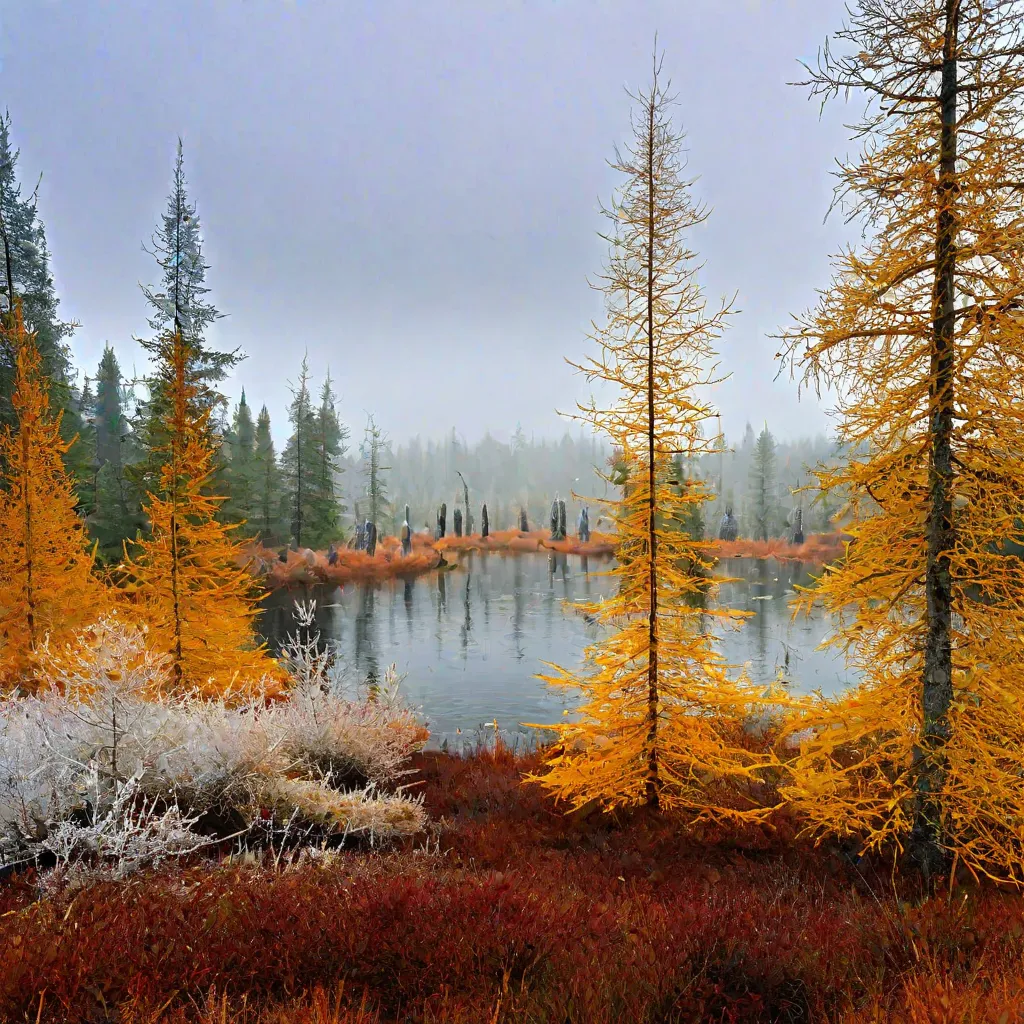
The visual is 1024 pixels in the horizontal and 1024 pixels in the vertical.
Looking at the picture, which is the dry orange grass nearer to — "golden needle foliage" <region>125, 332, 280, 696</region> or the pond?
the pond

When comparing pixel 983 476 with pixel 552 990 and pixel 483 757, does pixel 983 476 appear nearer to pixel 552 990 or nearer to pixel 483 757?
pixel 552 990

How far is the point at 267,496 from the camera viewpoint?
46688 millimetres

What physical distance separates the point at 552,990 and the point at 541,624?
27.6 m

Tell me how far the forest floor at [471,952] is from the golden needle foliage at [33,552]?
43.2 ft

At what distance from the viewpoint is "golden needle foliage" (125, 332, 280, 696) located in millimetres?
14984

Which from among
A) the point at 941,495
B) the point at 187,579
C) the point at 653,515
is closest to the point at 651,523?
the point at 653,515

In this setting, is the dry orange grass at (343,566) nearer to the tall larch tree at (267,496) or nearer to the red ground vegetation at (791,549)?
the tall larch tree at (267,496)

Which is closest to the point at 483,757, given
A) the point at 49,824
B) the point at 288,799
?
the point at 288,799

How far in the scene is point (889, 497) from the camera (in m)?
7.05

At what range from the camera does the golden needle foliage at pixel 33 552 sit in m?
15.9

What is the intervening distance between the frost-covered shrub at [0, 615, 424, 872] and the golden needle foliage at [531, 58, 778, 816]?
2.78m

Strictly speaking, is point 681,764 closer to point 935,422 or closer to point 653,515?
point 653,515

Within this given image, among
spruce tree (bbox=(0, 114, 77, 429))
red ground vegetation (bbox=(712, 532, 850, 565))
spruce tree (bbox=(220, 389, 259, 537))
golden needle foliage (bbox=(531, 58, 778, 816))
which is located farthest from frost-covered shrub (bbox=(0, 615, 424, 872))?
red ground vegetation (bbox=(712, 532, 850, 565))

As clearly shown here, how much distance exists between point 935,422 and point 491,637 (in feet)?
75.2
